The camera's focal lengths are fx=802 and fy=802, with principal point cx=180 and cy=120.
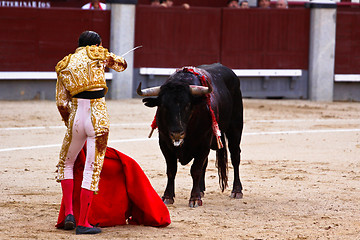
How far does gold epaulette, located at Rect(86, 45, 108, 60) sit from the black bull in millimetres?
708

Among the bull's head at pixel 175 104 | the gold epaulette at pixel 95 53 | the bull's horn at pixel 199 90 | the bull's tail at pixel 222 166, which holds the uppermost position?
the gold epaulette at pixel 95 53

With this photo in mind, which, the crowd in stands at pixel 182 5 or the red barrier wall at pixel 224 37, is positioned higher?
the crowd in stands at pixel 182 5

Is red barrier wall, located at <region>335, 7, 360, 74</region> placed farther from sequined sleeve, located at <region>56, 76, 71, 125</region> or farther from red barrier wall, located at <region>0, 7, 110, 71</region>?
sequined sleeve, located at <region>56, 76, 71, 125</region>

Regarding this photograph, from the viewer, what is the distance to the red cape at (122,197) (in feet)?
15.2

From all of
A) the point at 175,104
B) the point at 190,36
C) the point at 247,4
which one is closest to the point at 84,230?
the point at 175,104

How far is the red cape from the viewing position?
4645mm

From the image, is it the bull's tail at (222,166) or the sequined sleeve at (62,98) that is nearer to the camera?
the sequined sleeve at (62,98)

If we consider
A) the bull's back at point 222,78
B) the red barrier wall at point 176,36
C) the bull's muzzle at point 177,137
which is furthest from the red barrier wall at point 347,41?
Answer: the bull's muzzle at point 177,137

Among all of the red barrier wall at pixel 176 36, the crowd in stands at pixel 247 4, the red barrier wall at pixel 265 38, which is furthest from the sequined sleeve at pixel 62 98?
the crowd in stands at pixel 247 4

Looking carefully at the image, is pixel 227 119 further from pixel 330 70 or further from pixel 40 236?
pixel 330 70

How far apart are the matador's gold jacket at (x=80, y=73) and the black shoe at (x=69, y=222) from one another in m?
0.57

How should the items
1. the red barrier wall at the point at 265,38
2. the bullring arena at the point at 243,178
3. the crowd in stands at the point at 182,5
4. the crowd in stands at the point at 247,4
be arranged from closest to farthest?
the bullring arena at the point at 243,178, the crowd in stands at the point at 182,5, the red barrier wall at the point at 265,38, the crowd in stands at the point at 247,4

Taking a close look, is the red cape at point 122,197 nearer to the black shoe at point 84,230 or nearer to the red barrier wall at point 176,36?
the black shoe at point 84,230

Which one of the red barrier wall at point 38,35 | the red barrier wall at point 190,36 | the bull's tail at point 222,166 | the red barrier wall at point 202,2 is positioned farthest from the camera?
the red barrier wall at point 202,2
